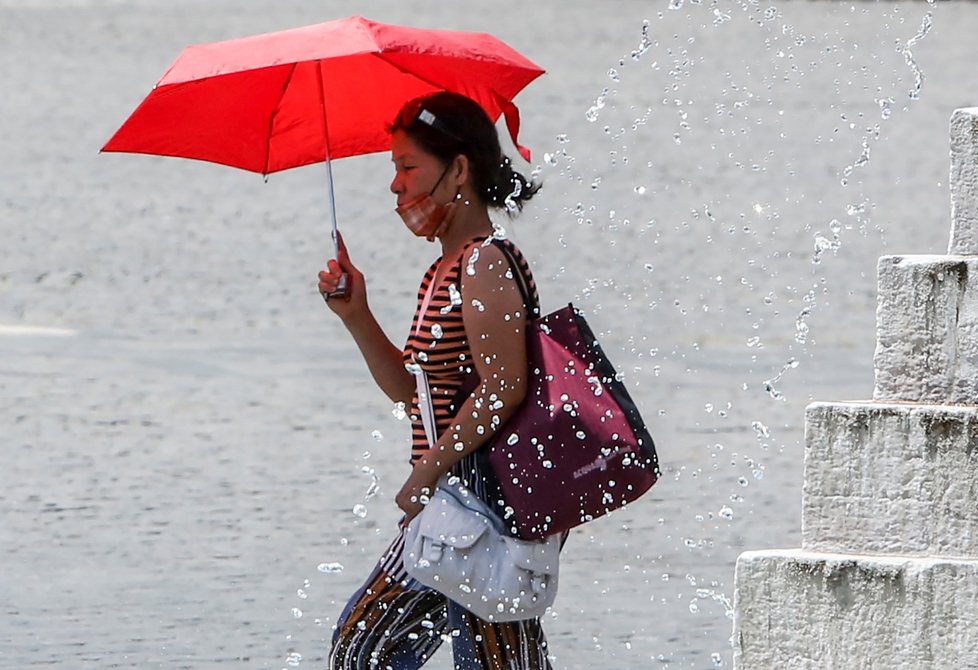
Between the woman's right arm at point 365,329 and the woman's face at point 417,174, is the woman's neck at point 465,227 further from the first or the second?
the woman's right arm at point 365,329

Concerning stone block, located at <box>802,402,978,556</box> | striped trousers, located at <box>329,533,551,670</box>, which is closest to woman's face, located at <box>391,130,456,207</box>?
striped trousers, located at <box>329,533,551,670</box>

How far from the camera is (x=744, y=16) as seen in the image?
28438mm

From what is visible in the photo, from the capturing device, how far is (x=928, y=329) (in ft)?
14.4

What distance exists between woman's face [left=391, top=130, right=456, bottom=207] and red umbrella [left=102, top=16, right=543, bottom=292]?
0.26 meters

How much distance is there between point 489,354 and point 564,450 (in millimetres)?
230

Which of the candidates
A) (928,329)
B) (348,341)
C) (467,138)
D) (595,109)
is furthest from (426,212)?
(348,341)

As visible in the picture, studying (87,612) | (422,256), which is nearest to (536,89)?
(422,256)

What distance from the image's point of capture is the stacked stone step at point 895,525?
411 cm

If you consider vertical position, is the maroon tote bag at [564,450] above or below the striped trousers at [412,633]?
above

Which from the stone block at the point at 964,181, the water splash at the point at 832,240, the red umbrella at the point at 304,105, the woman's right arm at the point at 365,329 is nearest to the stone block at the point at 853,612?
the stone block at the point at 964,181

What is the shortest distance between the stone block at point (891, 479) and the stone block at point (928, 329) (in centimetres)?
9

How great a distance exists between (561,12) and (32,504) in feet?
73.4

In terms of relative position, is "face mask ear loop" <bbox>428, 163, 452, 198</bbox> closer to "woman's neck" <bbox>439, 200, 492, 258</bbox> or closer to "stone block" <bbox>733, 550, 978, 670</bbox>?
"woman's neck" <bbox>439, 200, 492, 258</bbox>

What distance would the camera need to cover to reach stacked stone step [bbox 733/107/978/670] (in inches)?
162
